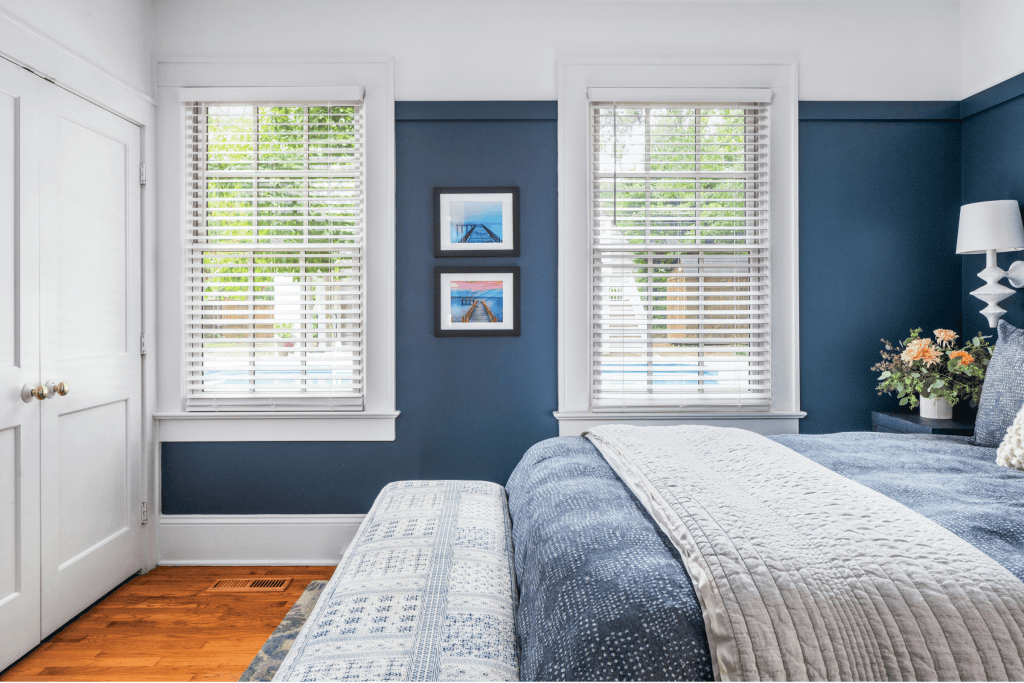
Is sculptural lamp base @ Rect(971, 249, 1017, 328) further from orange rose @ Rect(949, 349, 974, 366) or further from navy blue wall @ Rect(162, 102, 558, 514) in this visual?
navy blue wall @ Rect(162, 102, 558, 514)

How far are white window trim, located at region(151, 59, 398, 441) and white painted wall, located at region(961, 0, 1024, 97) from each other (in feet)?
9.26

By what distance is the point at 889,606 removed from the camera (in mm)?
924

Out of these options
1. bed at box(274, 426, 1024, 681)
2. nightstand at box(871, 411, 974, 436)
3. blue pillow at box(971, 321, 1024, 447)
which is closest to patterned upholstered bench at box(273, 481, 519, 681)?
bed at box(274, 426, 1024, 681)

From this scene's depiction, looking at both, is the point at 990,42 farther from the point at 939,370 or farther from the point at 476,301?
the point at 476,301

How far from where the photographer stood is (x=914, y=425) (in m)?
2.53

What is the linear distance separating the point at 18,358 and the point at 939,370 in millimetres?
3671

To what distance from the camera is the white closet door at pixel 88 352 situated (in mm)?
2234

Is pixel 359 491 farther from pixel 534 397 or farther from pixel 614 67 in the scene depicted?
pixel 614 67

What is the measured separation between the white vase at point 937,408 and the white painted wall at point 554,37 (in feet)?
4.96

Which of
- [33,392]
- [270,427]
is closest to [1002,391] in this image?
[270,427]

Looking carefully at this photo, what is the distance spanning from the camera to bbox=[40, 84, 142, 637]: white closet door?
88.0 inches

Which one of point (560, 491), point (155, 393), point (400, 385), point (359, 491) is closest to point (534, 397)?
point (400, 385)

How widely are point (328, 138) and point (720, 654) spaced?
9.07ft

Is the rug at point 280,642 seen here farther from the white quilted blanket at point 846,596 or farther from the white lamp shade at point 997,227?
the white lamp shade at point 997,227
